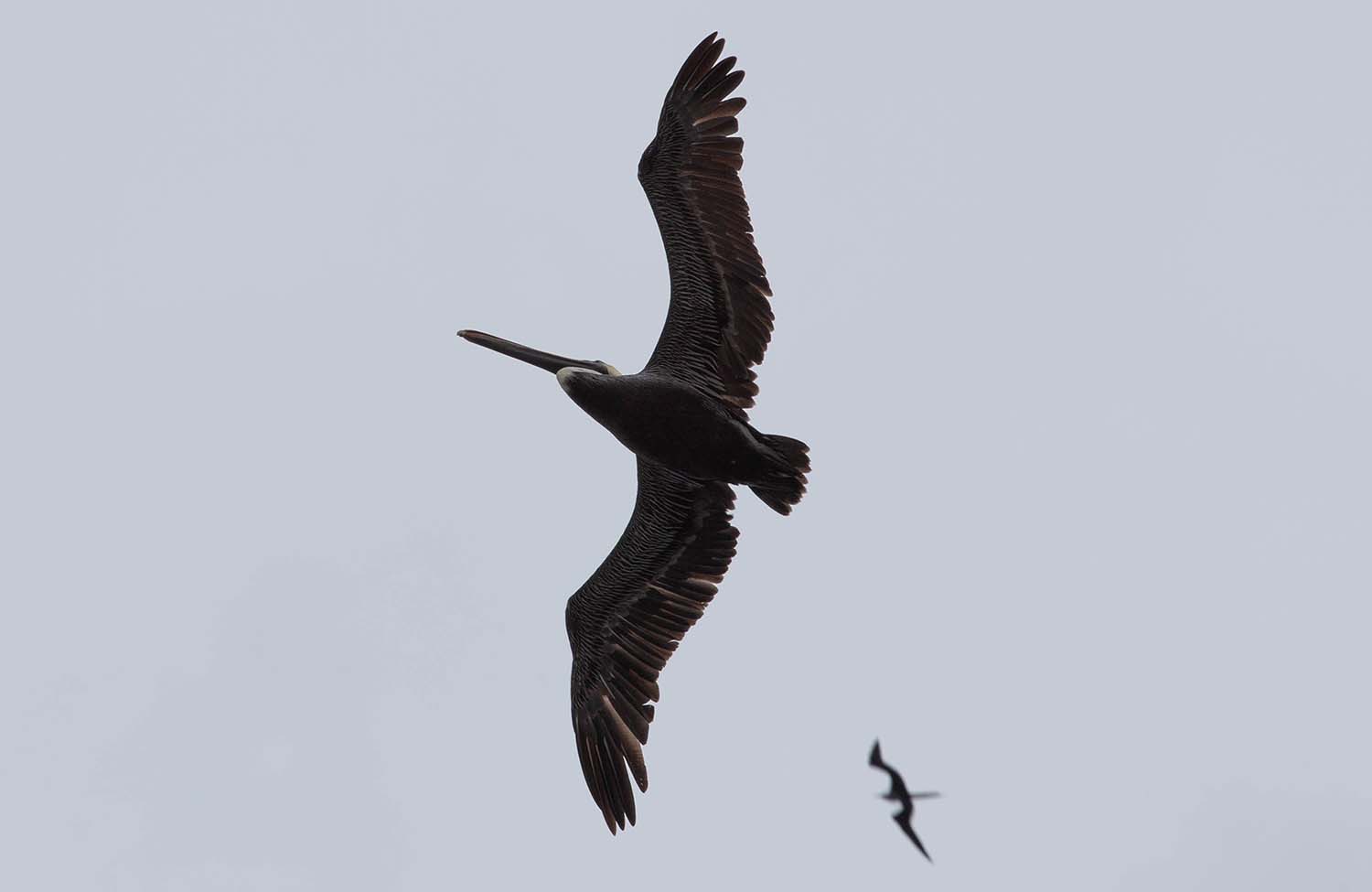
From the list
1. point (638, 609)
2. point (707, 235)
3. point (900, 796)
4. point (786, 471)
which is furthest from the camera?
point (638, 609)

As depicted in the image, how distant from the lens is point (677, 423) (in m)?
14.3

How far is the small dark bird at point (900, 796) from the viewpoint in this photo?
9.36m

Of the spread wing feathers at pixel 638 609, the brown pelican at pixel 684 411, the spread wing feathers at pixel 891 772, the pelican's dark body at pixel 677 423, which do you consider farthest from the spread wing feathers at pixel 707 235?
the spread wing feathers at pixel 891 772

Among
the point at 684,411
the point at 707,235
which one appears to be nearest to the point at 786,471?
the point at 684,411

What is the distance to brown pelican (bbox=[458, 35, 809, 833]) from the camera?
14.4 m

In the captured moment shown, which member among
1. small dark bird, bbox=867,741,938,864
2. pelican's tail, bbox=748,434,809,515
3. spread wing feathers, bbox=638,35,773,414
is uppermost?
spread wing feathers, bbox=638,35,773,414

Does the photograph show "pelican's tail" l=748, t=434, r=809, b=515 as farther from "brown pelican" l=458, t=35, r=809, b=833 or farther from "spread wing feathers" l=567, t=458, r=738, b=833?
"spread wing feathers" l=567, t=458, r=738, b=833

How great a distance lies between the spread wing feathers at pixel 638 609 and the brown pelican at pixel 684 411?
0.5 inches

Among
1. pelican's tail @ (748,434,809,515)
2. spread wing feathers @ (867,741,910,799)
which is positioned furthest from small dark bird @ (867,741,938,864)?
pelican's tail @ (748,434,809,515)

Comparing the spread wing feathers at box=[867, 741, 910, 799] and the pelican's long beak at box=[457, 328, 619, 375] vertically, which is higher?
the pelican's long beak at box=[457, 328, 619, 375]

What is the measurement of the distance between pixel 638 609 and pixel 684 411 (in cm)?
222

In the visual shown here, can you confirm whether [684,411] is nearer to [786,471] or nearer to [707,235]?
[786,471]

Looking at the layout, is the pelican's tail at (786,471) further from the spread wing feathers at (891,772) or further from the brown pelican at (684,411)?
the spread wing feathers at (891,772)

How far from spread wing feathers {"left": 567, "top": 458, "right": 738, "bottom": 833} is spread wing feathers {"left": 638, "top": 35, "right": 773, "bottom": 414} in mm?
1181
